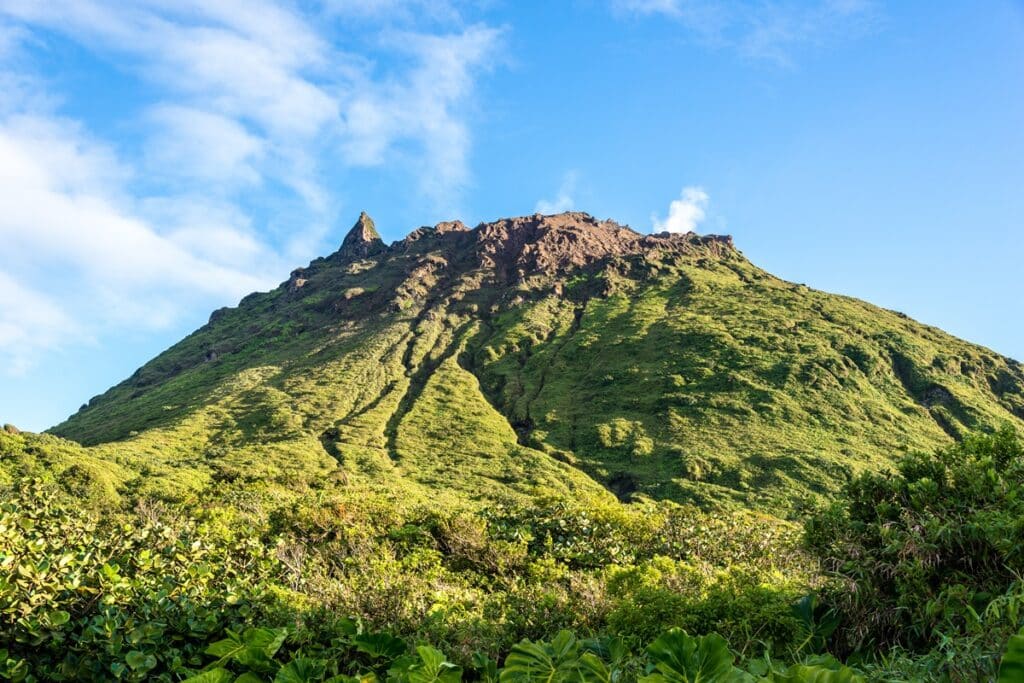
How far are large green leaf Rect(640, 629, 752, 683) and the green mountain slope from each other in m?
33.5

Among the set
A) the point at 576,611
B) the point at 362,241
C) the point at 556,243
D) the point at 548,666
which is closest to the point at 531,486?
the point at 576,611

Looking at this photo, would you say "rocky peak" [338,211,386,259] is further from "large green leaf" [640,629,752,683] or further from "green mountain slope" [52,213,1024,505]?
"large green leaf" [640,629,752,683]

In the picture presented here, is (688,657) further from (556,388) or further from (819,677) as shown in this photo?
(556,388)

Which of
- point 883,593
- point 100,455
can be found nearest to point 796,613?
point 883,593

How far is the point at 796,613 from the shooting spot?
22.4 feet

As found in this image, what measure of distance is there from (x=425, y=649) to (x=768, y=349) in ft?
302

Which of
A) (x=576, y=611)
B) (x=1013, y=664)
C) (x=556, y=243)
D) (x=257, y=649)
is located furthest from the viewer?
(x=556, y=243)

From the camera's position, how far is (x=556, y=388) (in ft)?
294

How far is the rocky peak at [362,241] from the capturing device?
16925cm

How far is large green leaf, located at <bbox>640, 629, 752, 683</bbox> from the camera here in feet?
9.16

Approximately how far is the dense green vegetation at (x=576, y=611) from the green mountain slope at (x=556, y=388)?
27331 mm

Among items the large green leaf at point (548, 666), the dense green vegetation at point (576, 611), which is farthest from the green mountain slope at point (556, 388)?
the large green leaf at point (548, 666)

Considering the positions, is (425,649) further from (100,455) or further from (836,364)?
(836,364)

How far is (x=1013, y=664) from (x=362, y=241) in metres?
179
